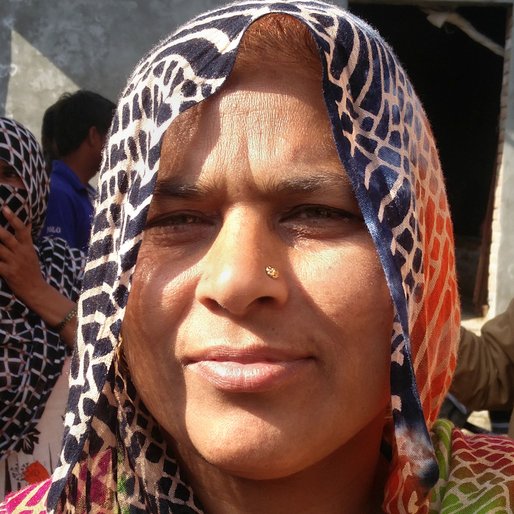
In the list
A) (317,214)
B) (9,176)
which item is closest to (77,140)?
(9,176)

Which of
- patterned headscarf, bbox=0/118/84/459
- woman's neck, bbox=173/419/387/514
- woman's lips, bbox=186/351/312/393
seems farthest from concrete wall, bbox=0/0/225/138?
woman's lips, bbox=186/351/312/393

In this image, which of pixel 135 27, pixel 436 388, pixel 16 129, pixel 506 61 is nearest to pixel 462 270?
pixel 506 61

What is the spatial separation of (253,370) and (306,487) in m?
0.29

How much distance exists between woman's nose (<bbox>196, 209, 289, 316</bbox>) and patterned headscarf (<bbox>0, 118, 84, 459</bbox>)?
5.98 feet

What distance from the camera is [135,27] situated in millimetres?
6023

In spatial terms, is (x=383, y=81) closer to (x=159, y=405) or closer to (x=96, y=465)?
(x=159, y=405)

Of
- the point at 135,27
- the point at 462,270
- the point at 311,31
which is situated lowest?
the point at 462,270

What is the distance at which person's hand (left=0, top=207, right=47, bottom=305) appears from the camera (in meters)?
2.94

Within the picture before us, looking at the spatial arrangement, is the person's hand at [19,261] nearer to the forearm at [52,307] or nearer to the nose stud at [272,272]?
the forearm at [52,307]

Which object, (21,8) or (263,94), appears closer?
(263,94)

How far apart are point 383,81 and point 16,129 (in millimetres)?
2053

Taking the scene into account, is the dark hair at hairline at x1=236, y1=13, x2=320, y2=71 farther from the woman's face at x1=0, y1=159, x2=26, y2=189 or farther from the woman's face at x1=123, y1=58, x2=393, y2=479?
the woman's face at x1=0, y1=159, x2=26, y2=189

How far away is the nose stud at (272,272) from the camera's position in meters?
1.22

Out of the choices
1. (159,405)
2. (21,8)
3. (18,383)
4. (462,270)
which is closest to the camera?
(159,405)
